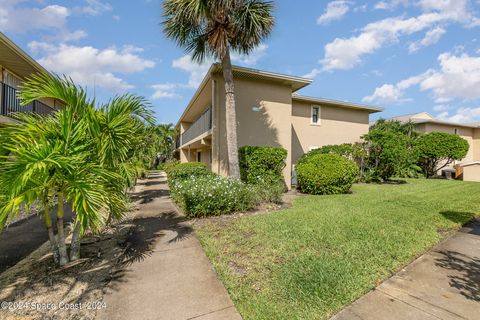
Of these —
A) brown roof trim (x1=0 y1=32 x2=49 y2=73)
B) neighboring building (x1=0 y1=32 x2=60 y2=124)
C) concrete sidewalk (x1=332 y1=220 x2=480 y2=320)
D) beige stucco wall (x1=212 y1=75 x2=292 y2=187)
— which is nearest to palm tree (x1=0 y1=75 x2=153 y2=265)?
concrete sidewalk (x1=332 y1=220 x2=480 y2=320)

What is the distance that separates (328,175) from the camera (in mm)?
11164

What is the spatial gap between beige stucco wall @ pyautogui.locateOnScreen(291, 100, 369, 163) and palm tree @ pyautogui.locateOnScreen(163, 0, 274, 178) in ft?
21.8

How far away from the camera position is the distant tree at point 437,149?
18703 mm

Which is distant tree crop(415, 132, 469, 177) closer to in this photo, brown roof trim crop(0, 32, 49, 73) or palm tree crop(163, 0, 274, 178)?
palm tree crop(163, 0, 274, 178)

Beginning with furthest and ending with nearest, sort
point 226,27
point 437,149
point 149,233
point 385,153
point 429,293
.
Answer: point 437,149 → point 385,153 → point 226,27 → point 149,233 → point 429,293

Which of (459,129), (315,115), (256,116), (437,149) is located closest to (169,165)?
(256,116)

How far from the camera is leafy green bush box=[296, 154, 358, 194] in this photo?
36.7 ft

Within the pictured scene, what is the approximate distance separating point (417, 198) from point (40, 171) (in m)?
12.3

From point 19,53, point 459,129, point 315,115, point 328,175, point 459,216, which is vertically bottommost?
point 459,216

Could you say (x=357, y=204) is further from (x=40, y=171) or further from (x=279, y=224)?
(x=40, y=171)

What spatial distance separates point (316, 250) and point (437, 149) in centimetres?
2080

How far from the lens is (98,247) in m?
5.22

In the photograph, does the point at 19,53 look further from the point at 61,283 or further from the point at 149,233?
the point at 61,283

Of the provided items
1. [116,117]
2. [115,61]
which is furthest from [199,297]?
[115,61]
